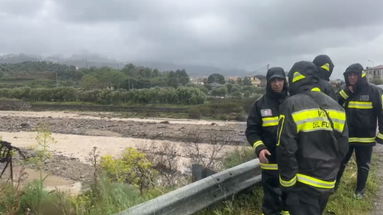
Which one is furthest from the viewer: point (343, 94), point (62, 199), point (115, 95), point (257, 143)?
point (115, 95)

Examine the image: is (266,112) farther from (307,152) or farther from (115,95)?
(115,95)

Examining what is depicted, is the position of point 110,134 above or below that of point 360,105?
below

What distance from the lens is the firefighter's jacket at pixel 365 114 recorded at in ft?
16.6

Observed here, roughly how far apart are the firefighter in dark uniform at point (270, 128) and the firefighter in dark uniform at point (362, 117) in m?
1.63

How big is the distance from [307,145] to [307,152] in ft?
0.18

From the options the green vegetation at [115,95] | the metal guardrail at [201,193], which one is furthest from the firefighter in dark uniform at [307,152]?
the green vegetation at [115,95]

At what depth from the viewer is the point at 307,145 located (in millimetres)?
3014

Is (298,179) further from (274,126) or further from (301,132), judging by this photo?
(274,126)

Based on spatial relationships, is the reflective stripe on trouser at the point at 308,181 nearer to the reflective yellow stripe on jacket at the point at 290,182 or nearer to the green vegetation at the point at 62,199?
the reflective yellow stripe on jacket at the point at 290,182

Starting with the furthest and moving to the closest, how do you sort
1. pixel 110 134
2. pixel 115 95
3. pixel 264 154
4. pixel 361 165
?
pixel 115 95, pixel 110 134, pixel 361 165, pixel 264 154

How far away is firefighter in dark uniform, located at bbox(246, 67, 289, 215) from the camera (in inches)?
149

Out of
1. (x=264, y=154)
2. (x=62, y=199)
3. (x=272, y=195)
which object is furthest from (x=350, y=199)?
(x=62, y=199)

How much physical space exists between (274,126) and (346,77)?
6.24 ft

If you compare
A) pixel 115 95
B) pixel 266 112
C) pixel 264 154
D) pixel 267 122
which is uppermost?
pixel 266 112
